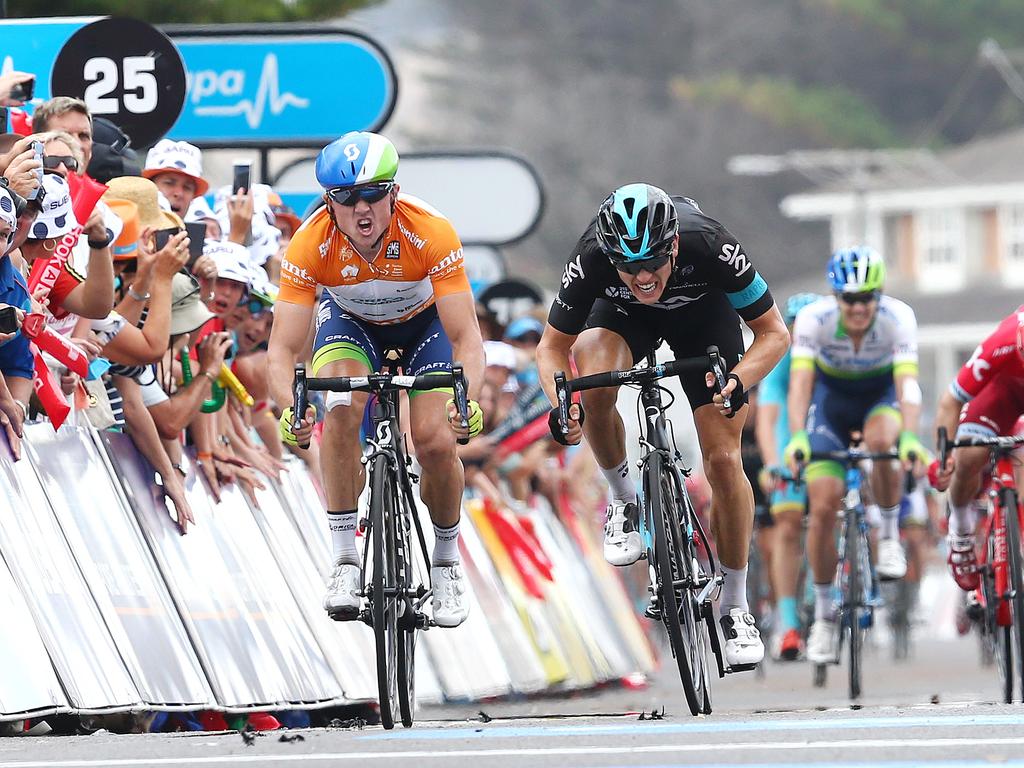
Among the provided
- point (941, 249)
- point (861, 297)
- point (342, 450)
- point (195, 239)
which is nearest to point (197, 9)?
point (861, 297)

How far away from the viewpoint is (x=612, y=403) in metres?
10.6

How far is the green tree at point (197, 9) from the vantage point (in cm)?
2769

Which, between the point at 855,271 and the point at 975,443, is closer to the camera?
the point at 975,443

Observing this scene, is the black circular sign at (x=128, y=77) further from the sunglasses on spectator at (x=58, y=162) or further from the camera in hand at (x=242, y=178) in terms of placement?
the sunglasses on spectator at (x=58, y=162)

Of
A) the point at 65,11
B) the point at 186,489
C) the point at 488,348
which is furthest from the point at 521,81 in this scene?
the point at 186,489

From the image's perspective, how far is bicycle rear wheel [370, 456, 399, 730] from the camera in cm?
941

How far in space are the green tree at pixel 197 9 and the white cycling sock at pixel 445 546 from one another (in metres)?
16.7

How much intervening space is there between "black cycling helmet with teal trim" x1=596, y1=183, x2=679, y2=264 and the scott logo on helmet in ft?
1.41

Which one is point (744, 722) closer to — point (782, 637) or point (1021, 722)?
point (1021, 722)

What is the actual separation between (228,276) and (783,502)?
20.9ft

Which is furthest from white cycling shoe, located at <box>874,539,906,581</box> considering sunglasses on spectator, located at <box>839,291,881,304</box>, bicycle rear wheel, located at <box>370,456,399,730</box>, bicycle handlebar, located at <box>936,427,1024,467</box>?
bicycle rear wheel, located at <box>370,456,399,730</box>

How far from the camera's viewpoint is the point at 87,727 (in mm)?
9531

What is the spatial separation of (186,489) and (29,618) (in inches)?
96.6

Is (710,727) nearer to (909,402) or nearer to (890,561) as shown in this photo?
(909,402)
